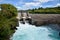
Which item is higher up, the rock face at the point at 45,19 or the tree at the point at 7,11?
the tree at the point at 7,11

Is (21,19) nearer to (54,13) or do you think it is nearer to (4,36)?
(54,13)

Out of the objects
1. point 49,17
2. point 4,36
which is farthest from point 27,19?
point 4,36

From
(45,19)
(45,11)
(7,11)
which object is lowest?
(45,19)

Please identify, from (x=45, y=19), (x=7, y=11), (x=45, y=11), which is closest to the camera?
(x=7, y=11)

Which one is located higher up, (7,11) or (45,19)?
(7,11)

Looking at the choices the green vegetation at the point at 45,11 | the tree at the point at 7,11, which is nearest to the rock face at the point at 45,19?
the green vegetation at the point at 45,11

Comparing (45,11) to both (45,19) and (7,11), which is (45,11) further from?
(7,11)

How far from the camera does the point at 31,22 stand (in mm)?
17734

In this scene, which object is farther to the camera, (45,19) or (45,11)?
(45,11)

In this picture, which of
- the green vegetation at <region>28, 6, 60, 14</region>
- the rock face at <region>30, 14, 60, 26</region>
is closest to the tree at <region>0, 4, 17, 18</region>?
the rock face at <region>30, 14, 60, 26</region>

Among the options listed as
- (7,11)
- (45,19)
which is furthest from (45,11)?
(7,11)

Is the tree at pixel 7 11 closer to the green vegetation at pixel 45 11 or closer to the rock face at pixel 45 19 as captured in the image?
the rock face at pixel 45 19

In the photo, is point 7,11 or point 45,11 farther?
point 45,11

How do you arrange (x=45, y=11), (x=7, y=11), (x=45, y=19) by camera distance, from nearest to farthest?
(x=7, y=11), (x=45, y=19), (x=45, y=11)
